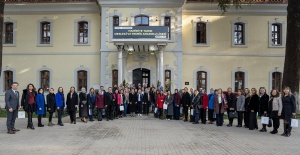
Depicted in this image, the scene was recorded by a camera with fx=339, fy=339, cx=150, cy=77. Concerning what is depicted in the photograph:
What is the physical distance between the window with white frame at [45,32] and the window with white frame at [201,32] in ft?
37.4

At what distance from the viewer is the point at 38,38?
27016mm

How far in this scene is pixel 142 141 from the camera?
1096cm

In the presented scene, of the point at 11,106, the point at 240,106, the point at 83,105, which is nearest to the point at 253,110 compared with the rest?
the point at 240,106

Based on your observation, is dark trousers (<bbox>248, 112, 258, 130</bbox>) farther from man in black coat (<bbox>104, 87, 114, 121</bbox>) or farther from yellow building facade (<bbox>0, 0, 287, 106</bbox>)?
yellow building facade (<bbox>0, 0, 287, 106</bbox>)

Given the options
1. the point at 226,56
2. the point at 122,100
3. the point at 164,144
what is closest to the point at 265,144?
the point at 164,144

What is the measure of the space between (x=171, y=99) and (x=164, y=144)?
778cm

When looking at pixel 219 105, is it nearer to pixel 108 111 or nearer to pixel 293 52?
pixel 108 111

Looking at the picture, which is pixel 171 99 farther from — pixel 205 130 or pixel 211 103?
pixel 205 130

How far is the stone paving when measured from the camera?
9.38m

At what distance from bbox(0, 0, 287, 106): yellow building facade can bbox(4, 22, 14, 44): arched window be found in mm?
326

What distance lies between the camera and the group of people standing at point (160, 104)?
12895mm

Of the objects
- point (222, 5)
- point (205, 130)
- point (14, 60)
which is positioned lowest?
point (205, 130)

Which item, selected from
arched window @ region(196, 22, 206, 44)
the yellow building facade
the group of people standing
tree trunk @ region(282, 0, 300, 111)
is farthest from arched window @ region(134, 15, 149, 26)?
tree trunk @ region(282, 0, 300, 111)

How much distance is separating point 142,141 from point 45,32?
1909 cm
